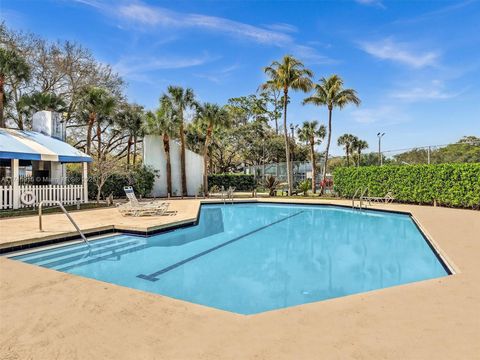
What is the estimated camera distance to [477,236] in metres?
6.80

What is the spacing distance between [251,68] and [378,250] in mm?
23189

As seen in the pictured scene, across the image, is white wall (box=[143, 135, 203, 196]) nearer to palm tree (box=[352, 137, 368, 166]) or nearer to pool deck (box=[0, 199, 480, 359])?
pool deck (box=[0, 199, 480, 359])

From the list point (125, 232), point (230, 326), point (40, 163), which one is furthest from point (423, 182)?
point (40, 163)

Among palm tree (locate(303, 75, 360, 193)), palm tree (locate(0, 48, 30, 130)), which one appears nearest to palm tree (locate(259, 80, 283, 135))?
palm tree (locate(303, 75, 360, 193))

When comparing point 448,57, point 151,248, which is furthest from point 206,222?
point 448,57

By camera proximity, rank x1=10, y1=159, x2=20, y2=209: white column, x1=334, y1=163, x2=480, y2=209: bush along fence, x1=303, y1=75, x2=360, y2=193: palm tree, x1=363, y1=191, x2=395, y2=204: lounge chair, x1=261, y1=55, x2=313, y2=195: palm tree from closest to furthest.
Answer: x1=10, y1=159, x2=20, y2=209: white column, x1=334, y1=163, x2=480, y2=209: bush along fence, x1=363, y1=191, x2=395, y2=204: lounge chair, x1=261, y1=55, x2=313, y2=195: palm tree, x1=303, y1=75, x2=360, y2=193: palm tree

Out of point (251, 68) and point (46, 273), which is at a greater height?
point (251, 68)

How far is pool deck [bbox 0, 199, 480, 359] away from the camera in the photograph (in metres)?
2.30

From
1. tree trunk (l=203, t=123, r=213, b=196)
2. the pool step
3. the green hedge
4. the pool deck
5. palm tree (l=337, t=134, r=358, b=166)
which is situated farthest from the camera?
palm tree (l=337, t=134, r=358, b=166)

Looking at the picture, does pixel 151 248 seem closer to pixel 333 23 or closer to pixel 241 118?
pixel 333 23

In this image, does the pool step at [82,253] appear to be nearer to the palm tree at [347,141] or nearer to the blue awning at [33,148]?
the blue awning at [33,148]

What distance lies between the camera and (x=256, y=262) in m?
6.25

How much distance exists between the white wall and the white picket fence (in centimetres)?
684

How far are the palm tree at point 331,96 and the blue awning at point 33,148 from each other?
52.4 feet
